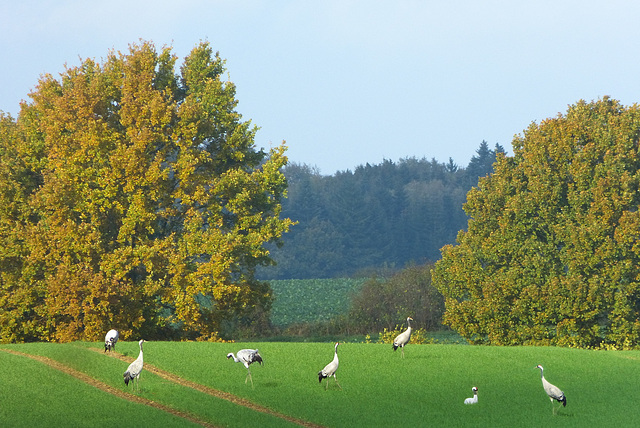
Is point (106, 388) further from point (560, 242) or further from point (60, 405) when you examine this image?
point (560, 242)

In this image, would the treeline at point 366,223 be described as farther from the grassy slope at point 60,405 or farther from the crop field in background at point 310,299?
the grassy slope at point 60,405

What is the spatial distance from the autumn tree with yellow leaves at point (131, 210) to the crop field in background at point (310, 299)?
34.7m

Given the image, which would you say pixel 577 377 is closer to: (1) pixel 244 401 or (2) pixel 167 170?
(1) pixel 244 401

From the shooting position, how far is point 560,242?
45406 millimetres

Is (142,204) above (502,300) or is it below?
above

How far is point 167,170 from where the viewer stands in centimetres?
4309

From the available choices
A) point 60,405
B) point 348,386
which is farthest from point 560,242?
point 60,405

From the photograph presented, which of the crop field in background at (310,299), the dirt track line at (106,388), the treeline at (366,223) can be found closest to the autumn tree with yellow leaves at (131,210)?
the dirt track line at (106,388)

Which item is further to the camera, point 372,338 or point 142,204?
point 372,338

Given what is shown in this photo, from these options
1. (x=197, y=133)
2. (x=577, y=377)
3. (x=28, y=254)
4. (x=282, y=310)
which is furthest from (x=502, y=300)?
(x=282, y=310)

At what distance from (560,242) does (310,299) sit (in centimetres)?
5452

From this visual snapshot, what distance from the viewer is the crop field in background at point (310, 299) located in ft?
280

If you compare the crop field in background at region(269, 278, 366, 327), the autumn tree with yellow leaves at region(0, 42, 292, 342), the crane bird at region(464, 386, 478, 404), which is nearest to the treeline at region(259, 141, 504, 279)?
the crop field in background at region(269, 278, 366, 327)

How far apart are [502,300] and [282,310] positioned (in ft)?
156
